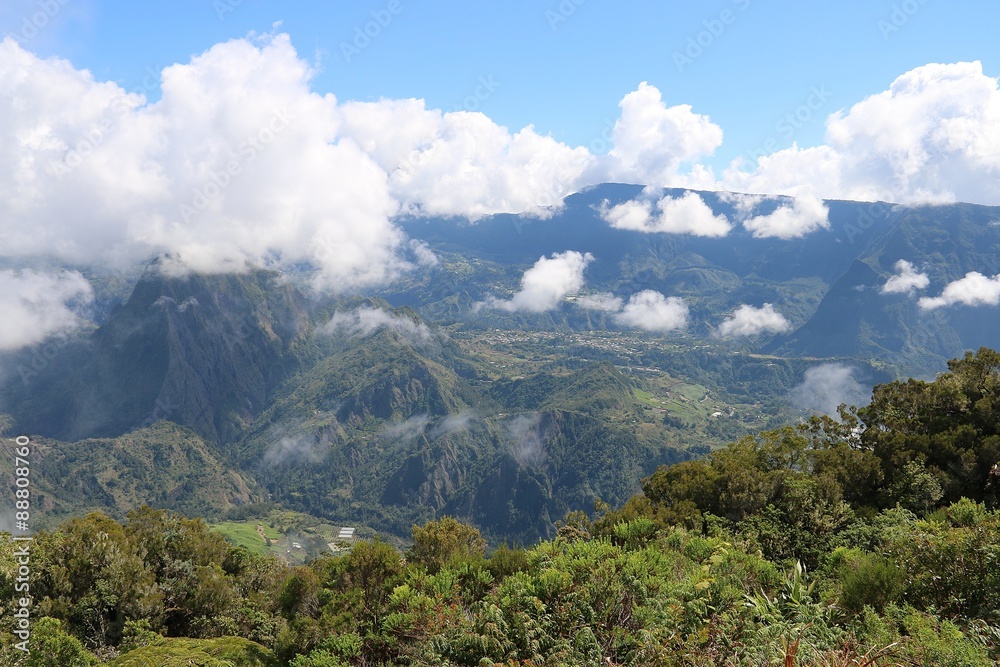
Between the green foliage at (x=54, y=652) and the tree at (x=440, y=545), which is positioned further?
the tree at (x=440, y=545)

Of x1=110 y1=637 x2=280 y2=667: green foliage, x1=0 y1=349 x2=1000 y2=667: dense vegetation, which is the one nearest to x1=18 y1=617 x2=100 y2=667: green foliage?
x1=0 y1=349 x2=1000 y2=667: dense vegetation

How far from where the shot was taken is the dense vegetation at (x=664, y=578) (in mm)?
13398

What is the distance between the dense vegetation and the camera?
13.4 meters

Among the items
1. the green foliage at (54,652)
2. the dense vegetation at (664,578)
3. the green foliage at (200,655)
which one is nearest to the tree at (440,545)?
the dense vegetation at (664,578)

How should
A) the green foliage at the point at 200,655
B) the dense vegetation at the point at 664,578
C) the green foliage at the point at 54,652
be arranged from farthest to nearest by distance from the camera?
the green foliage at the point at 54,652
the green foliage at the point at 200,655
the dense vegetation at the point at 664,578

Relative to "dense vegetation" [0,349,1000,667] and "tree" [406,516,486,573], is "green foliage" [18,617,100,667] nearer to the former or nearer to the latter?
"dense vegetation" [0,349,1000,667]

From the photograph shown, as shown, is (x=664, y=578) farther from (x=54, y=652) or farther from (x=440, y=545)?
(x=54, y=652)

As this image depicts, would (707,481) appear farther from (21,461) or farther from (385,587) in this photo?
(21,461)

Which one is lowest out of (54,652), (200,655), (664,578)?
(200,655)

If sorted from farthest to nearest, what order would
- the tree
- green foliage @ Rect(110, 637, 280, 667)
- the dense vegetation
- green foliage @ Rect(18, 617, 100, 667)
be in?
the tree → green foliage @ Rect(18, 617, 100, 667) → green foliage @ Rect(110, 637, 280, 667) → the dense vegetation

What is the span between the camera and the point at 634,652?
13.0 meters

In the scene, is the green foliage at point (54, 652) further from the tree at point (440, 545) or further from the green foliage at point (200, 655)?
the tree at point (440, 545)

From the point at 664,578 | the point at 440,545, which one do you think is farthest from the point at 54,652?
the point at 664,578

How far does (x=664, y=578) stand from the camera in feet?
55.8
